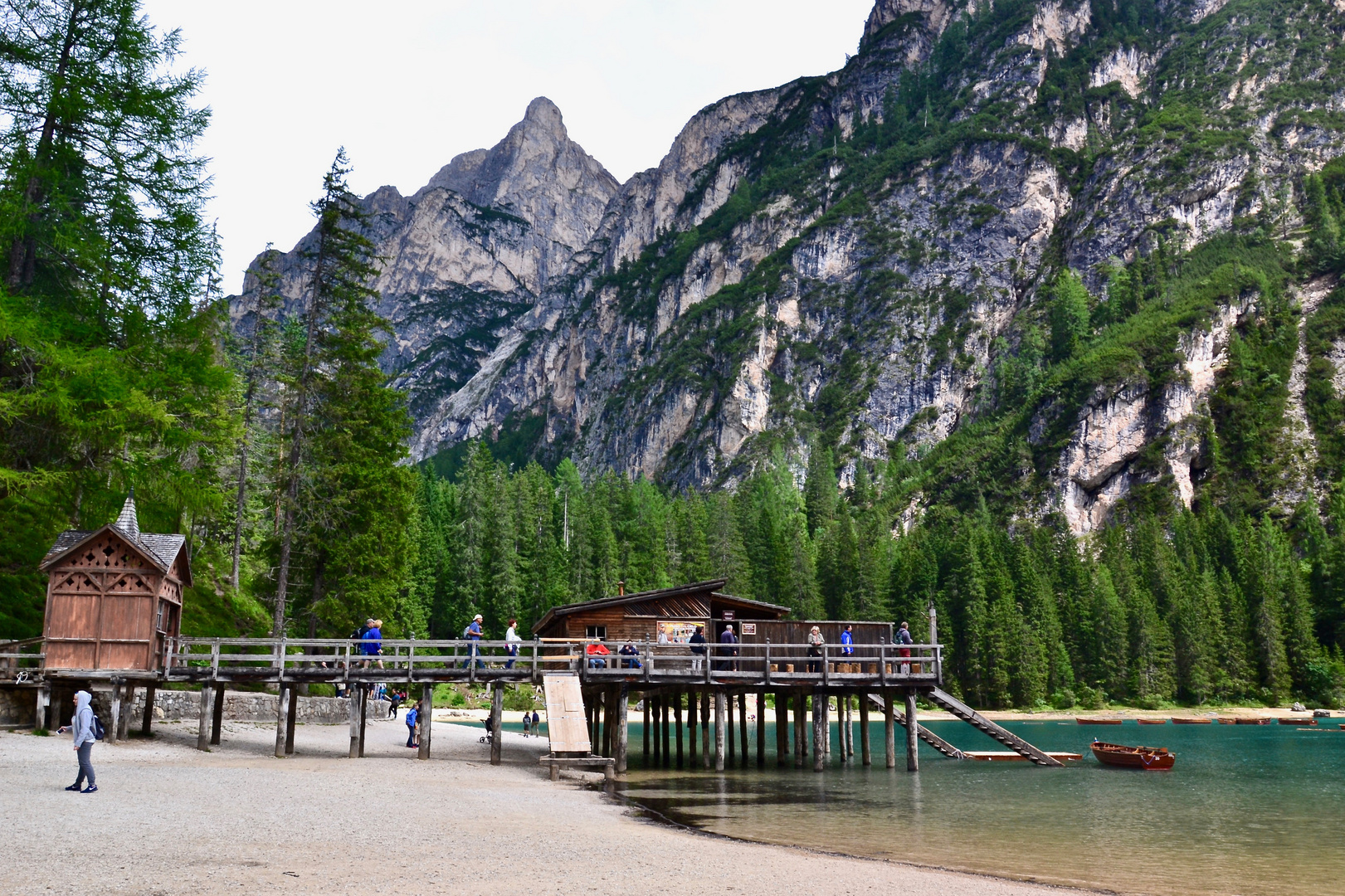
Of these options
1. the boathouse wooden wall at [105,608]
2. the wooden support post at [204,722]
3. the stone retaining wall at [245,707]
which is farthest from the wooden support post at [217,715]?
the stone retaining wall at [245,707]

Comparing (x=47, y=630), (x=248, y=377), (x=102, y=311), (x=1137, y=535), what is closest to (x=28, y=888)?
(x=47, y=630)

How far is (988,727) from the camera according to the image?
37188 mm

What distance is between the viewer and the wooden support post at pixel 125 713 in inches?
1091

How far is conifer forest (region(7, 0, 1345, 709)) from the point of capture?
28.8m

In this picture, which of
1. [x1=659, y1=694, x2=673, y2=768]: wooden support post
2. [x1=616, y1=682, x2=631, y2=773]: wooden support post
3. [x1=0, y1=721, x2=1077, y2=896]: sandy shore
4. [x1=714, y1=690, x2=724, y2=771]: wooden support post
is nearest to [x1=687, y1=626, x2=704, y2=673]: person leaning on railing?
[x1=714, y1=690, x2=724, y2=771]: wooden support post

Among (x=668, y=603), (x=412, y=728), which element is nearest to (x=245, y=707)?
(x=412, y=728)

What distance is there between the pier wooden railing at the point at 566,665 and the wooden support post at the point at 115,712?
50.7 inches

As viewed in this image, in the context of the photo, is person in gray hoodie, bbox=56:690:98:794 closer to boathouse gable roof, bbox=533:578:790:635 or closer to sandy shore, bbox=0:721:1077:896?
sandy shore, bbox=0:721:1077:896

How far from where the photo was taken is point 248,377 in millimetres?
63906

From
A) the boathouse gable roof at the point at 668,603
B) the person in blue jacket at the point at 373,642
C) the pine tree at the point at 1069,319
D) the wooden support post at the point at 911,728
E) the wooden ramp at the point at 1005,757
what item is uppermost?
the pine tree at the point at 1069,319

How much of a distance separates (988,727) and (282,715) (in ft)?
82.8

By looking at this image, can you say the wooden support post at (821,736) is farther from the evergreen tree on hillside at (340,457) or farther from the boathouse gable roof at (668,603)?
the evergreen tree on hillside at (340,457)

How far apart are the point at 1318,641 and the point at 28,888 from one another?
111 meters

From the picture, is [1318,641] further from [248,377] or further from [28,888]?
[28,888]
